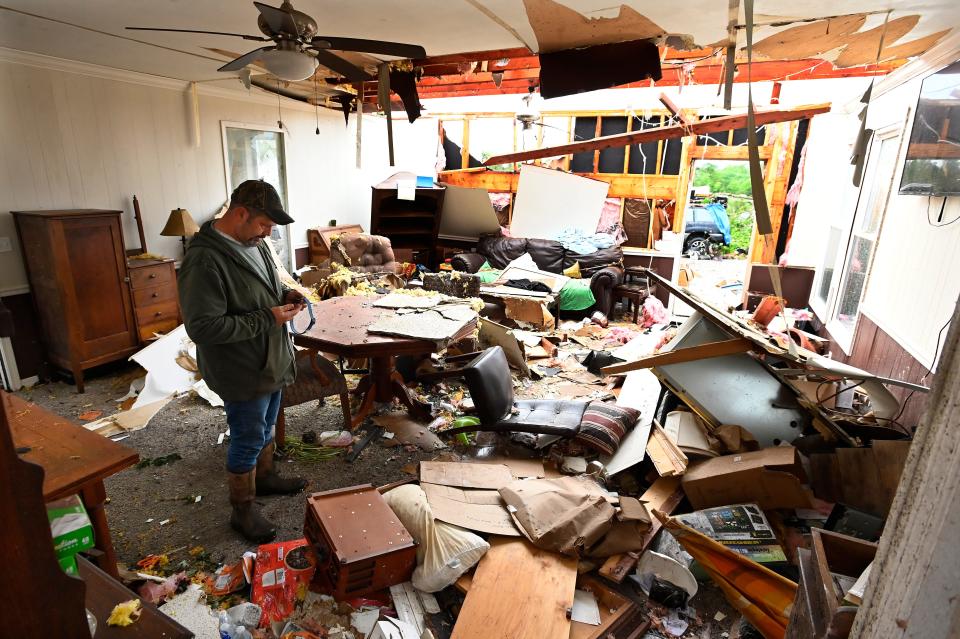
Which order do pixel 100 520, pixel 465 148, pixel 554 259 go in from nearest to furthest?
1. pixel 100 520
2. pixel 554 259
3. pixel 465 148

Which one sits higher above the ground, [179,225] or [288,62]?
[288,62]

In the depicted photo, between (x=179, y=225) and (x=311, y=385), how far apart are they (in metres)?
2.76

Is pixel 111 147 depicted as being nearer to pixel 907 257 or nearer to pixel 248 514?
pixel 248 514

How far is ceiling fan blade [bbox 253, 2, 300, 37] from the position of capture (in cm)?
226

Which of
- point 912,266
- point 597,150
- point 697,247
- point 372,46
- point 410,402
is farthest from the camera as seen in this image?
point 697,247

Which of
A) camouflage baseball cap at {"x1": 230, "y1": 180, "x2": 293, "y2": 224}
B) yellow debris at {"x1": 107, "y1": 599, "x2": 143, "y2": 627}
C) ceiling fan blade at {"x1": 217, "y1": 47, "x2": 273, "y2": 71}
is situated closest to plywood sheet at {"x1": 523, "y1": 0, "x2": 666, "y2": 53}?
ceiling fan blade at {"x1": 217, "y1": 47, "x2": 273, "y2": 71}

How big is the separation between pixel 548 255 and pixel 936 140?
481cm

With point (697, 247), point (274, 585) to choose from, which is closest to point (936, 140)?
point (274, 585)

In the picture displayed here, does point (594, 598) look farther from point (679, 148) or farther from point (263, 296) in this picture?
point (679, 148)

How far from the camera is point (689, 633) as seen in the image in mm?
2189

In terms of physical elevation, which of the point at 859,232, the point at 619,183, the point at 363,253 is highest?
the point at 619,183

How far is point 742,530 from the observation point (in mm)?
2430

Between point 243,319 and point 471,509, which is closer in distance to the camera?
point 243,319

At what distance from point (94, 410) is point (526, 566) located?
3789 mm
